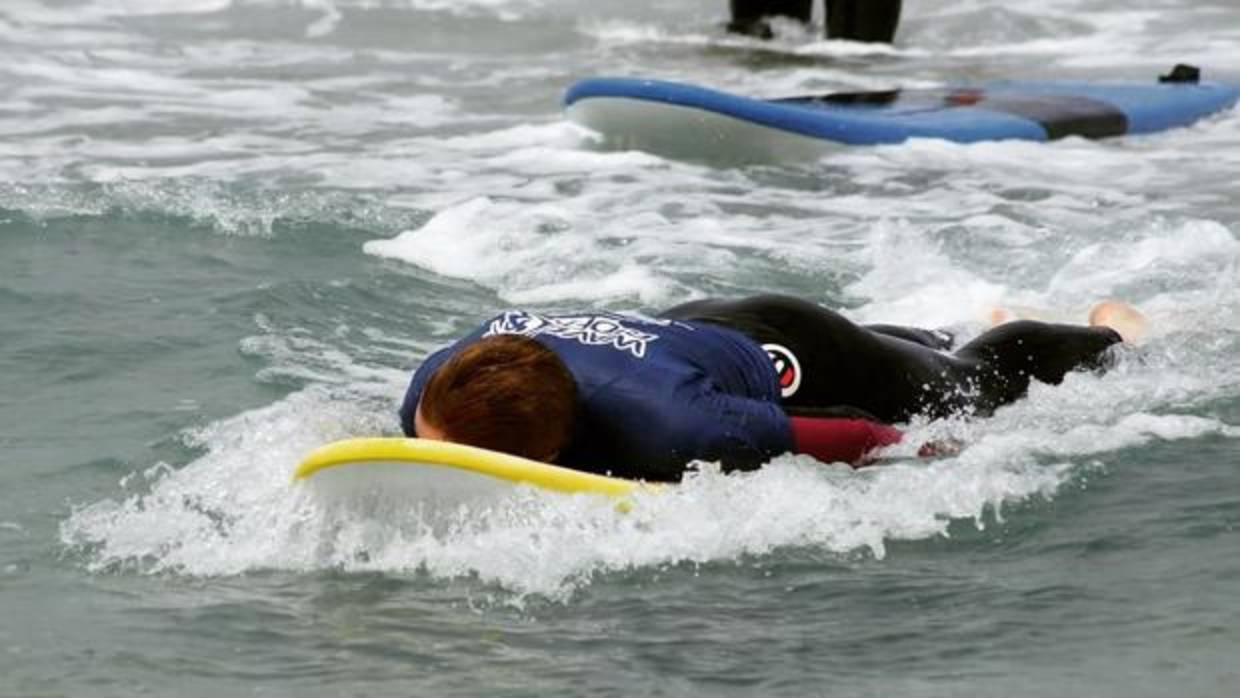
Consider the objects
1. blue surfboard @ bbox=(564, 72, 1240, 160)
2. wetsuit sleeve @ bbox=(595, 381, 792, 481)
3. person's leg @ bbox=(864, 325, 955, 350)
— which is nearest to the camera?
wetsuit sleeve @ bbox=(595, 381, 792, 481)

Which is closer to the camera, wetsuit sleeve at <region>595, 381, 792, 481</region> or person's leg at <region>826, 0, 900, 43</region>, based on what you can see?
wetsuit sleeve at <region>595, 381, 792, 481</region>

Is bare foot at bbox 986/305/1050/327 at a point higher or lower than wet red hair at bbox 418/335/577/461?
lower

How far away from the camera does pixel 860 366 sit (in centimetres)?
525

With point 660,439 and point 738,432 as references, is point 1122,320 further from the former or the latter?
point 660,439

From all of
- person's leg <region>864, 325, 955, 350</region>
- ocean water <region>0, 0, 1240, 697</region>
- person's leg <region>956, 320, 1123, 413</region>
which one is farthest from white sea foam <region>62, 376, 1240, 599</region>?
person's leg <region>864, 325, 955, 350</region>

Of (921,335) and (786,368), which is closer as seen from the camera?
(786,368)

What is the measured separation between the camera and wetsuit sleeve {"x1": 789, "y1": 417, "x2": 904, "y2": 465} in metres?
4.91

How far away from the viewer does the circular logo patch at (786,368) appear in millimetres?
5160

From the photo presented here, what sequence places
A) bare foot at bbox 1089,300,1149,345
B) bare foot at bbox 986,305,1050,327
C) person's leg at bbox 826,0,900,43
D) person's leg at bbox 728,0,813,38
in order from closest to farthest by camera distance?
bare foot at bbox 1089,300,1149,345, bare foot at bbox 986,305,1050,327, person's leg at bbox 826,0,900,43, person's leg at bbox 728,0,813,38

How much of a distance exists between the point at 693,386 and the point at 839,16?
10.5m

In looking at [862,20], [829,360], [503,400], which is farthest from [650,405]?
[862,20]

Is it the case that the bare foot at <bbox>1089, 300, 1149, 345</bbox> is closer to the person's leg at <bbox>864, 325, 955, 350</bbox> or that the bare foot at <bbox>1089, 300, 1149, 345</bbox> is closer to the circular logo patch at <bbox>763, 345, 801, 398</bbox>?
the person's leg at <bbox>864, 325, 955, 350</bbox>

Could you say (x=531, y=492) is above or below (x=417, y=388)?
below

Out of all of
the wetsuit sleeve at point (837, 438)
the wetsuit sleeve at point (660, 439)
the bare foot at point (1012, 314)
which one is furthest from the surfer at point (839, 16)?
the wetsuit sleeve at point (660, 439)
